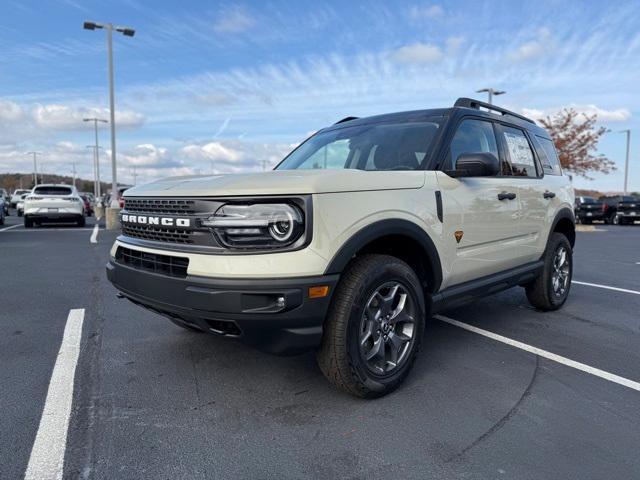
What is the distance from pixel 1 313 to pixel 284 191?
3.91 m

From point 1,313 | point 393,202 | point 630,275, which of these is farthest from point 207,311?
point 630,275

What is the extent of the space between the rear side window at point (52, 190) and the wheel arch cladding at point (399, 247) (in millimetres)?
16396

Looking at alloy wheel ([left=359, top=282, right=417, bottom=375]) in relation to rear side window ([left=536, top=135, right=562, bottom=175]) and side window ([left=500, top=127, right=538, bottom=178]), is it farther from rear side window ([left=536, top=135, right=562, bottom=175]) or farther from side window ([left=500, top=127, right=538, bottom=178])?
rear side window ([left=536, top=135, right=562, bottom=175])

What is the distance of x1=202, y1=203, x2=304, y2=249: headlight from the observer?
260cm

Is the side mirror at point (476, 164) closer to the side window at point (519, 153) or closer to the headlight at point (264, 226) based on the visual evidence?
the side window at point (519, 153)

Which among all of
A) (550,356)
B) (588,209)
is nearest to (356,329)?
(550,356)

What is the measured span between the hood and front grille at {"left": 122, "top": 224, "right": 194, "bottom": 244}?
214 millimetres

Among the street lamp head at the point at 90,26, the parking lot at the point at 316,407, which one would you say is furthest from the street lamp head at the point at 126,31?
the parking lot at the point at 316,407

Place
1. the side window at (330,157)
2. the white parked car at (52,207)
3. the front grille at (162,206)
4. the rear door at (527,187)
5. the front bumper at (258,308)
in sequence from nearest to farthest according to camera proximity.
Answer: the front bumper at (258,308) < the front grille at (162,206) < the side window at (330,157) < the rear door at (527,187) < the white parked car at (52,207)

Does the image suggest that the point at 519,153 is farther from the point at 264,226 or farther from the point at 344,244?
the point at 264,226

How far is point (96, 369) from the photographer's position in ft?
11.3

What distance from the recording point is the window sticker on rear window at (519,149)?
4550mm

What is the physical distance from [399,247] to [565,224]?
3112 mm

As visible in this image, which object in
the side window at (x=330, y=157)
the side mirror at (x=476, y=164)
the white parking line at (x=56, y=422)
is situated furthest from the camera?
the side window at (x=330, y=157)
